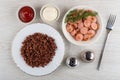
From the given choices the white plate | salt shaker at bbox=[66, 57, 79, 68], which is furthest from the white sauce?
salt shaker at bbox=[66, 57, 79, 68]

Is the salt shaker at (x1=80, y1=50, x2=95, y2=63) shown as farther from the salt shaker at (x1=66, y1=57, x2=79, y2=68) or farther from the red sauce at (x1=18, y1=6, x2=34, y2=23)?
the red sauce at (x1=18, y1=6, x2=34, y2=23)

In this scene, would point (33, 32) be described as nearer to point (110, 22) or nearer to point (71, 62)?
point (71, 62)

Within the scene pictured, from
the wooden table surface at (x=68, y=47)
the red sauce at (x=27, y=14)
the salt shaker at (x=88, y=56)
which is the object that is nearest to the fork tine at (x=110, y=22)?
the wooden table surface at (x=68, y=47)

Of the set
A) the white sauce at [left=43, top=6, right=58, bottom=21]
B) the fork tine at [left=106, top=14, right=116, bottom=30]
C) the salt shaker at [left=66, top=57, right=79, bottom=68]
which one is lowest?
the salt shaker at [left=66, top=57, right=79, bottom=68]

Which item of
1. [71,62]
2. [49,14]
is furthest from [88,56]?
[49,14]

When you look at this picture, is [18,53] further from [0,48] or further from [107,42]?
[107,42]
